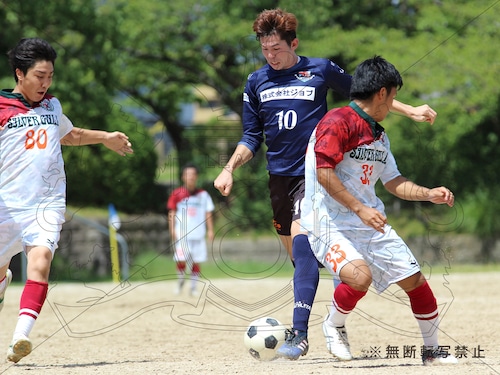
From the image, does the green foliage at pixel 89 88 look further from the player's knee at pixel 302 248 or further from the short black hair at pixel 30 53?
the player's knee at pixel 302 248

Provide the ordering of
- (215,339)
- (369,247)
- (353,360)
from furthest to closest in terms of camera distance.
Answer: (215,339) < (353,360) < (369,247)

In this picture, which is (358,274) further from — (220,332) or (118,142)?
(220,332)

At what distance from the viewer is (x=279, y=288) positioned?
12.8m

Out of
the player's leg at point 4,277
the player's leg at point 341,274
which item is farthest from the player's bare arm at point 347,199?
the player's leg at point 4,277

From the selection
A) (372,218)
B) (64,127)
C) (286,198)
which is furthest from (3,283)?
(372,218)

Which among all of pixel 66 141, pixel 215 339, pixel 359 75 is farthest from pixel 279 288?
pixel 359 75

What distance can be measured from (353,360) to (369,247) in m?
0.82

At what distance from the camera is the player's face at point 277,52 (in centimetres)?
548

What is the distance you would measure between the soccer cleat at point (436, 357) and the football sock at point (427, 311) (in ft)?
0.17

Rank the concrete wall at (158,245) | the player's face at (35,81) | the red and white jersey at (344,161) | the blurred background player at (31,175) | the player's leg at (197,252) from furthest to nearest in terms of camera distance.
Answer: the concrete wall at (158,245)
the player's leg at (197,252)
the player's face at (35,81)
the blurred background player at (31,175)
the red and white jersey at (344,161)

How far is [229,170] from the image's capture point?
5332 mm

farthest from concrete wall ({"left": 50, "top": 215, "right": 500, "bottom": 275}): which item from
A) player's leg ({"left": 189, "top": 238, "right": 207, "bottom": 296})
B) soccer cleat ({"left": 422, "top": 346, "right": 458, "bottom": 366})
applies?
soccer cleat ({"left": 422, "top": 346, "right": 458, "bottom": 366})

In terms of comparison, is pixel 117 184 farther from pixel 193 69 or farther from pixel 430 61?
pixel 430 61

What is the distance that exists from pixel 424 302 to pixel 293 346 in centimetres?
86
